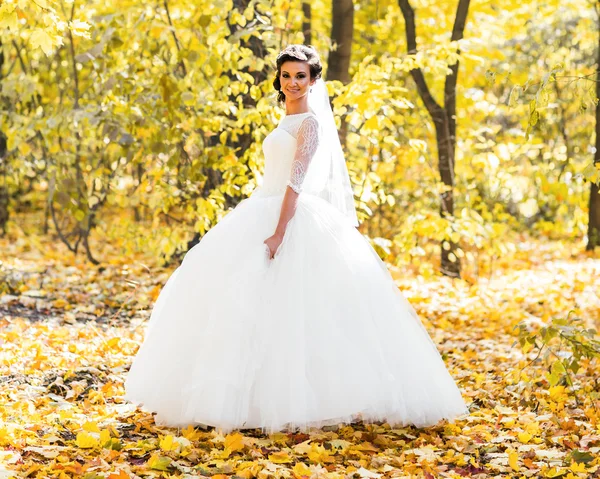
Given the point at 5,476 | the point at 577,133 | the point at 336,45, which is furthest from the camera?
the point at 577,133

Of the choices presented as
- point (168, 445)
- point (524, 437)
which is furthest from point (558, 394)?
point (168, 445)

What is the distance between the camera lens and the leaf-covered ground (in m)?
3.53

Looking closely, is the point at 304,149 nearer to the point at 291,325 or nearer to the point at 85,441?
the point at 291,325

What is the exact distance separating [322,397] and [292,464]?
1.20ft

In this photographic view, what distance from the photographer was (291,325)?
3936 mm

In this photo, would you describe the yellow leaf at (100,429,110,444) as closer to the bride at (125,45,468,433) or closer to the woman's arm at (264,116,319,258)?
the bride at (125,45,468,433)

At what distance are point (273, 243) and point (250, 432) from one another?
101cm

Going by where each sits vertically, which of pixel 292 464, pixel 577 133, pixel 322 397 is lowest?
pixel 292 464

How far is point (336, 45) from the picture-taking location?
25.1ft

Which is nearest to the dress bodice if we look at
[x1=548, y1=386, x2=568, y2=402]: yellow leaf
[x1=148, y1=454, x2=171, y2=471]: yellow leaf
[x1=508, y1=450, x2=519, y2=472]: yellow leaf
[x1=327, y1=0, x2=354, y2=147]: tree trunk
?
[x1=148, y1=454, x2=171, y2=471]: yellow leaf

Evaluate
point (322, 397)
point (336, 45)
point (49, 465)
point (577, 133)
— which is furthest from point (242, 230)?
point (577, 133)

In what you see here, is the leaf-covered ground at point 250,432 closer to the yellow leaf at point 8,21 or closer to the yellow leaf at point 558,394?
the yellow leaf at point 558,394

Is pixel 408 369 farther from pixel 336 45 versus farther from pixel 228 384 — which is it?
pixel 336 45

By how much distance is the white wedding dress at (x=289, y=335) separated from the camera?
3.83 meters
